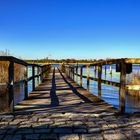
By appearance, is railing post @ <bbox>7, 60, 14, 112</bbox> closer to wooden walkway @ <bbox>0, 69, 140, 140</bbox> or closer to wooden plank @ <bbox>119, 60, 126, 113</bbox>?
wooden walkway @ <bbox>0, 69, 140, 140</bbox>

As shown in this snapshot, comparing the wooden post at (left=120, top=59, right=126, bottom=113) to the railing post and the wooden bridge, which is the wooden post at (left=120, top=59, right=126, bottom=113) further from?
the railing post

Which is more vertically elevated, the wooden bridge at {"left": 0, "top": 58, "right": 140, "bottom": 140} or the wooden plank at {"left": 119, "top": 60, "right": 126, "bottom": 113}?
the wooden plank at {"left": 119, "top": 60, "right": 126, "bottom": 113}

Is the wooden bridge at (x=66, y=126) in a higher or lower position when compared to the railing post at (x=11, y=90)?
lower

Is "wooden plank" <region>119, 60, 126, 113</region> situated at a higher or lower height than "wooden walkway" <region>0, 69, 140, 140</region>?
higher

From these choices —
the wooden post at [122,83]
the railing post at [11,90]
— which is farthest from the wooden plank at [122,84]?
the railing post at [11,90]

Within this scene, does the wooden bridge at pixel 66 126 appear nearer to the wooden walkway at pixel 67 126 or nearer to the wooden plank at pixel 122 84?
the wooden walkway at pixel 67 126

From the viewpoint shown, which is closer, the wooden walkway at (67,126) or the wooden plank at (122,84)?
the wooden walkway at (67,126)

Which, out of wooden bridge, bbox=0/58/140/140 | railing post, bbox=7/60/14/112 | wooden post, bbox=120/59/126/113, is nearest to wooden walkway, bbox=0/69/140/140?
wooden bridge, bbox=0/58/140/140

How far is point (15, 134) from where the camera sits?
4.38m

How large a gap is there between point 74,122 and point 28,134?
1004 millimetres

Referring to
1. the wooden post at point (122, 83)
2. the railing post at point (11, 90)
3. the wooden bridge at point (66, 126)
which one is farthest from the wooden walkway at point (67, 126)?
the wooden post at point (122, 83)

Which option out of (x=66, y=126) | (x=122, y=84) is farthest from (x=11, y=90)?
(x=122, y=84)

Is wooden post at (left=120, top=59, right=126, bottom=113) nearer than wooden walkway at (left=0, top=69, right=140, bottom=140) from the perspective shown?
No

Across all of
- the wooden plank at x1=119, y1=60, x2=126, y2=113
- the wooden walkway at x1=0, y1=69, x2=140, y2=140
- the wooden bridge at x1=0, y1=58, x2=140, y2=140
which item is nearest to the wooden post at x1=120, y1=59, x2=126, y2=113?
the wooden plank at x1=119, y1=60, x2=126, y2=113
